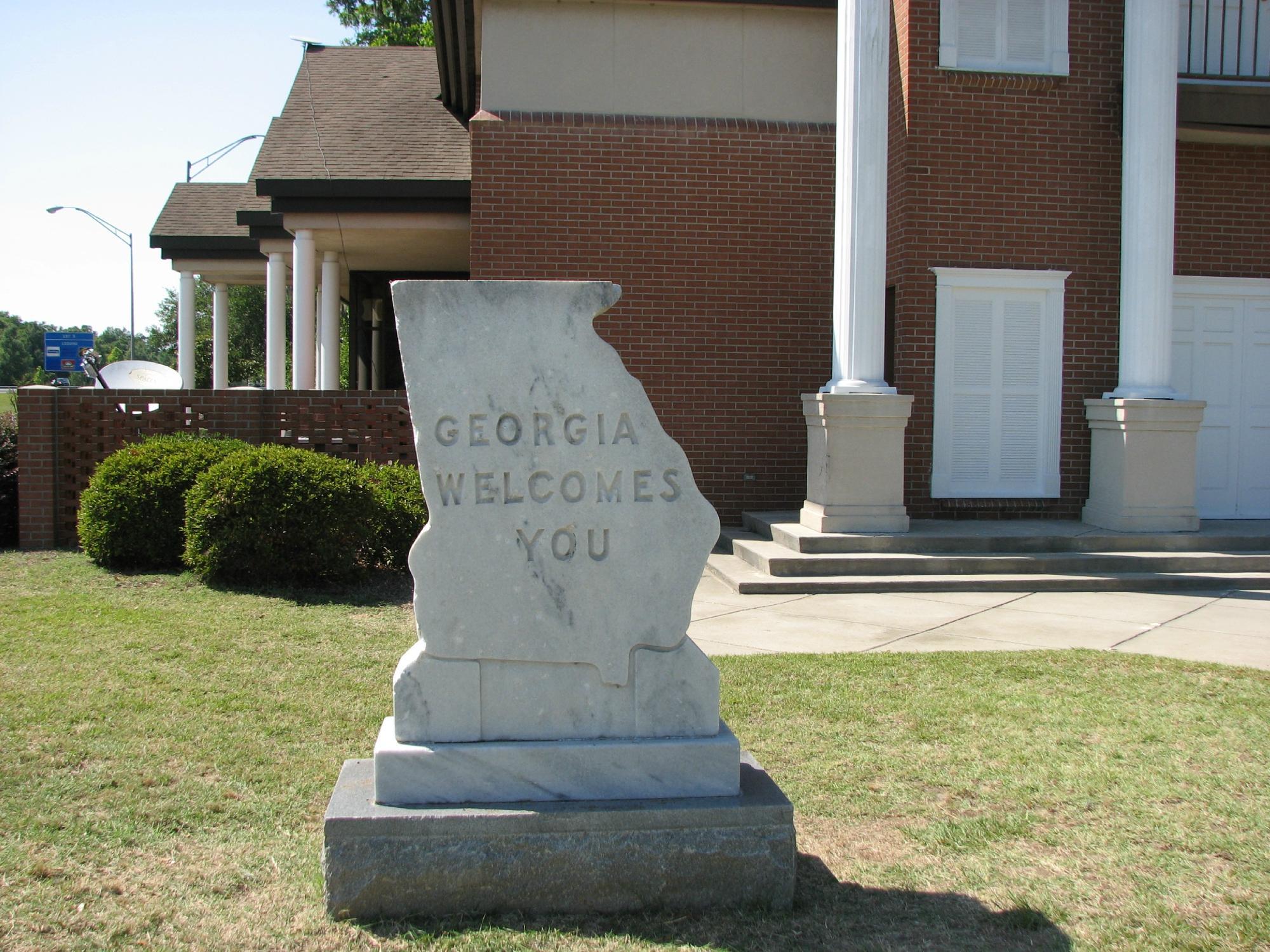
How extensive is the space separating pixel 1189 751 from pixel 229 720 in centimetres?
443

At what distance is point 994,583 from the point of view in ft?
30.5

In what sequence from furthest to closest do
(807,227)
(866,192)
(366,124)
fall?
1. (366,124)
2. (807,227)
3. (866,192)

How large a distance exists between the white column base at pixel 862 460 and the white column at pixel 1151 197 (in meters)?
2.49

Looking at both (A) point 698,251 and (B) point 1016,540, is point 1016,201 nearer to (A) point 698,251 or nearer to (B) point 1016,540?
(A) point 698,251

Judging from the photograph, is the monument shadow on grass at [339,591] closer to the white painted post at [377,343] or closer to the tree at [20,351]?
the white painted post at [377,343]

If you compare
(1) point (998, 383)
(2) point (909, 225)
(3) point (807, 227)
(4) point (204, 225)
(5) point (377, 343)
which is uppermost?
(4) point (204, 225)

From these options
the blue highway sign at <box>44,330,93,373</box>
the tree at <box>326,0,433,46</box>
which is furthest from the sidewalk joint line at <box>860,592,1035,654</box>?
the blue highway sign at <box>44,330,93,373</box>

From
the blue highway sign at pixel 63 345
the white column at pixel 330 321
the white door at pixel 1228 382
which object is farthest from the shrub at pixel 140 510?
the blue highway sign at pixel 63 345

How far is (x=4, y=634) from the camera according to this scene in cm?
712

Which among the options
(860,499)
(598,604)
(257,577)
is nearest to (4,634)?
(257,577)

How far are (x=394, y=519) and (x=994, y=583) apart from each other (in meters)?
5.04

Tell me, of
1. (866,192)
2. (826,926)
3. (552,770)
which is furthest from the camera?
(866,192)

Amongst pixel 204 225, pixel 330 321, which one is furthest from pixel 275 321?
pixel 204 225

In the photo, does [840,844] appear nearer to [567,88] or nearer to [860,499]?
[860,499]
